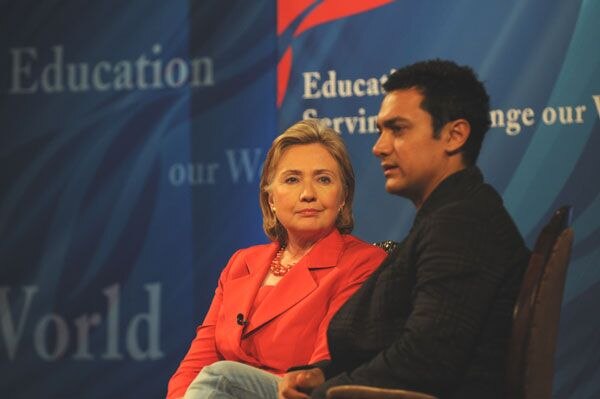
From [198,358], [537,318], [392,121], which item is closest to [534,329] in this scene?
[537,318]

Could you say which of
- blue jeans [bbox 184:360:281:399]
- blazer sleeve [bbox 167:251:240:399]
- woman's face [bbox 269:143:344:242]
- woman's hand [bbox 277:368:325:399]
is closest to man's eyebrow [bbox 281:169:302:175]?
woman's face [bbox 269:143:344:242]

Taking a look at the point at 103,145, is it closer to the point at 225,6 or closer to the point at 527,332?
the point at 225,6

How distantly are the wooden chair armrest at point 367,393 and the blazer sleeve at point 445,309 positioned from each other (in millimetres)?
51

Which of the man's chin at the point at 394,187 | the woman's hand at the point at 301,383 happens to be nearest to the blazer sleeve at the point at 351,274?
the woman's hand at the point at 301,383

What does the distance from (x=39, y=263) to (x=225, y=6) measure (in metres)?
1.73

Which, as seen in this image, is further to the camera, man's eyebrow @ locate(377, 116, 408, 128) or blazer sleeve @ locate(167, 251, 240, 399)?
blazer sleeve @ locate(167, 251, 240, 399)

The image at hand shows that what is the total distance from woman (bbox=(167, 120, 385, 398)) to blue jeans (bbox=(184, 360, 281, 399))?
0.26 m

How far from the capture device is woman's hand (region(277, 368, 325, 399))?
8.34ft

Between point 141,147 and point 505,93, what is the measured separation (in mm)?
1974

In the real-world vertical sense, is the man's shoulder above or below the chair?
above

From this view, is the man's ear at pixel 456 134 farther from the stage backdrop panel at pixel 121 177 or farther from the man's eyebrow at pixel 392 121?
the stage backdrop panel at pixel 121 177

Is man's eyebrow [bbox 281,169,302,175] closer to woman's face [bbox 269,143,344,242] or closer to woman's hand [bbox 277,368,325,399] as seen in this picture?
woman's face [bbox 269,143,344,242]

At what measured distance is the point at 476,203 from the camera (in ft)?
7.38

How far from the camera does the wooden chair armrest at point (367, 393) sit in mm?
2111
